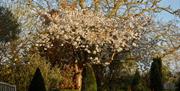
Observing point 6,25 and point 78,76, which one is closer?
point 6,25

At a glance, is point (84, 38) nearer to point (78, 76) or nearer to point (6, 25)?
point (78, 76)

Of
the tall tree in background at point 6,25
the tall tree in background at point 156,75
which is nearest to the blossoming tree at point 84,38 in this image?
the tall tree in background at point 156,75

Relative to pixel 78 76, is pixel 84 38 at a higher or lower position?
higher

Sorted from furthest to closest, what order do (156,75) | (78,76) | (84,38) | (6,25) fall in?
(78,76) < (84,38) < (156,75) < (6,25)

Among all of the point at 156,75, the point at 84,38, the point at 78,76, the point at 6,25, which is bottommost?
the point at 156,75

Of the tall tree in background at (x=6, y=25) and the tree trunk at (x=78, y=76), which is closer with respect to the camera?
the tall tree in background at (x=6, y=25)

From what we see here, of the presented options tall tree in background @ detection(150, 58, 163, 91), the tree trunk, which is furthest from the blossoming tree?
tall tree in background @ detection(150, 58, 163, 91)

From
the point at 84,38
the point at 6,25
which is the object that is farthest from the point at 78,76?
the point at 6,25

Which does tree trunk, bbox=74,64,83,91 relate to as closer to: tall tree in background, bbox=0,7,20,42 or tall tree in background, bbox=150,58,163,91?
tall tree in background, bbox=150,58,163,91

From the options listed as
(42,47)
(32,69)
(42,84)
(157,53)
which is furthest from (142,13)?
(42,84)

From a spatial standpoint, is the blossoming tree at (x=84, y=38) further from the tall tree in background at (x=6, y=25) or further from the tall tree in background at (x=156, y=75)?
the tall tree in background at (x=6, y=25)

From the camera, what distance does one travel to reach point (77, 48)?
34000mm

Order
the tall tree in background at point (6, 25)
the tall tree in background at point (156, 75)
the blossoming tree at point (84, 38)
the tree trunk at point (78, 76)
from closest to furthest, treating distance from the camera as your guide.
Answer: the tall tree in background at point (6, 25), the tall tree in background at point (156, 75), the blossoming tree at point (84, 38), the tree trunk at point (78, 76)

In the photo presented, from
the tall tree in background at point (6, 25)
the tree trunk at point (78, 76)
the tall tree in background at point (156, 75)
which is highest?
the tall tree in background at point (6, 25)
